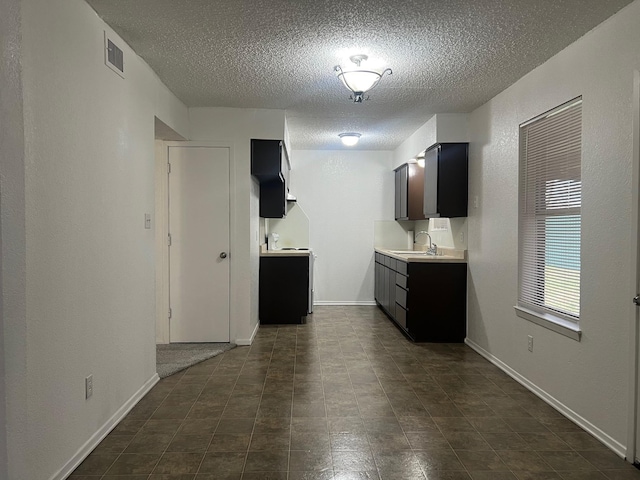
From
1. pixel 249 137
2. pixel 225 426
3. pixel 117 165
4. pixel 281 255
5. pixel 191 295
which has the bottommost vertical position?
pixel 225 426

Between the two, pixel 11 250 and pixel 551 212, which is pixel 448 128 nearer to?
pixel 551 212

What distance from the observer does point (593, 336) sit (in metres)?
2.83

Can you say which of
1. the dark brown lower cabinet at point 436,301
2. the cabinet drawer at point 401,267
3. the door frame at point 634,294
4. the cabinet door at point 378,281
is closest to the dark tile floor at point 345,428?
the door frame at point 634,294

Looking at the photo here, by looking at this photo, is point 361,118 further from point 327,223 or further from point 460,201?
point 327,223

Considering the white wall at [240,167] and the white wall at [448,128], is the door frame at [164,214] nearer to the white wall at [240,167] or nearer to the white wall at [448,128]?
the white wall at [240,167]

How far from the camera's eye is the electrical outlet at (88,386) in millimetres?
2514

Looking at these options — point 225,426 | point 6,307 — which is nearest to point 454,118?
point 225,426

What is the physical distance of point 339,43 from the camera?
10.3ft

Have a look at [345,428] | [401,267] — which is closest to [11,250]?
[345,428]

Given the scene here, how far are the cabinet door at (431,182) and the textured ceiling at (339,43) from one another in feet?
2.12

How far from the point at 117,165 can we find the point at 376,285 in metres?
5.04

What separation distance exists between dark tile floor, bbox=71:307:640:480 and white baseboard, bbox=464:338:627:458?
5 centimetres

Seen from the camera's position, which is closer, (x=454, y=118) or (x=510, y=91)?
(x=510, y=91)

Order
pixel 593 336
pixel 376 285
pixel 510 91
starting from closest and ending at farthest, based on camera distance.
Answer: pixel 593 336
pixel 510 91
pixel 376 285
